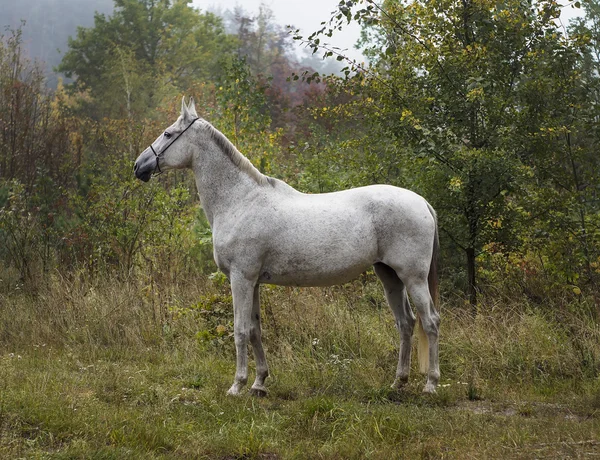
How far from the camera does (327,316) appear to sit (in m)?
7.53

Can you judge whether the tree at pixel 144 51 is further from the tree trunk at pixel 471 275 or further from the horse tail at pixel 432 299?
the horse tail at pixel 432 299

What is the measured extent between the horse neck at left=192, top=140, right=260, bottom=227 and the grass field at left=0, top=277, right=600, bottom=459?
165cm

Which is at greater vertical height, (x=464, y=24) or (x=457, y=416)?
(x=464, y=24)

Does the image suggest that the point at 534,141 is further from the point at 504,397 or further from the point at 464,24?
the point at 504,397

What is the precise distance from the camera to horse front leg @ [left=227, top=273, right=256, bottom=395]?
5625mm

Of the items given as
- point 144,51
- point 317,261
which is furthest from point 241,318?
point 144,51

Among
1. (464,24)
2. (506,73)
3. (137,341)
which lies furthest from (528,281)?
(137,341)

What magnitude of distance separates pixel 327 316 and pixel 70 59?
3404cm

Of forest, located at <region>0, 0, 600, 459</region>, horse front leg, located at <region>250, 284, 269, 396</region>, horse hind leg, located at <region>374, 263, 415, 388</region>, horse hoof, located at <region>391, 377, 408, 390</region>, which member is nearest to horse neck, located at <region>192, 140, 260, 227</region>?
horse front leg, located at <region>250, 284, 269, 396</region>

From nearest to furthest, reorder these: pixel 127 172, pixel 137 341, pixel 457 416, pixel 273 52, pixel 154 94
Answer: pixel 457 416 < pixel 137 341 < pixel 127 172 < pixel 154 94 < pixel 273 52

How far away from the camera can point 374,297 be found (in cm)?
883

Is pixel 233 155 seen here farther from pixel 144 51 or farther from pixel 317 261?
pixel 144 51

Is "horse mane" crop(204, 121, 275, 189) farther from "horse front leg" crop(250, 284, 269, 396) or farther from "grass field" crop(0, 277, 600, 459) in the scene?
"grass field" crop(0, 277, 600, 459)

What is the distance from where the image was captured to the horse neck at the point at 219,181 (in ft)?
19.1
